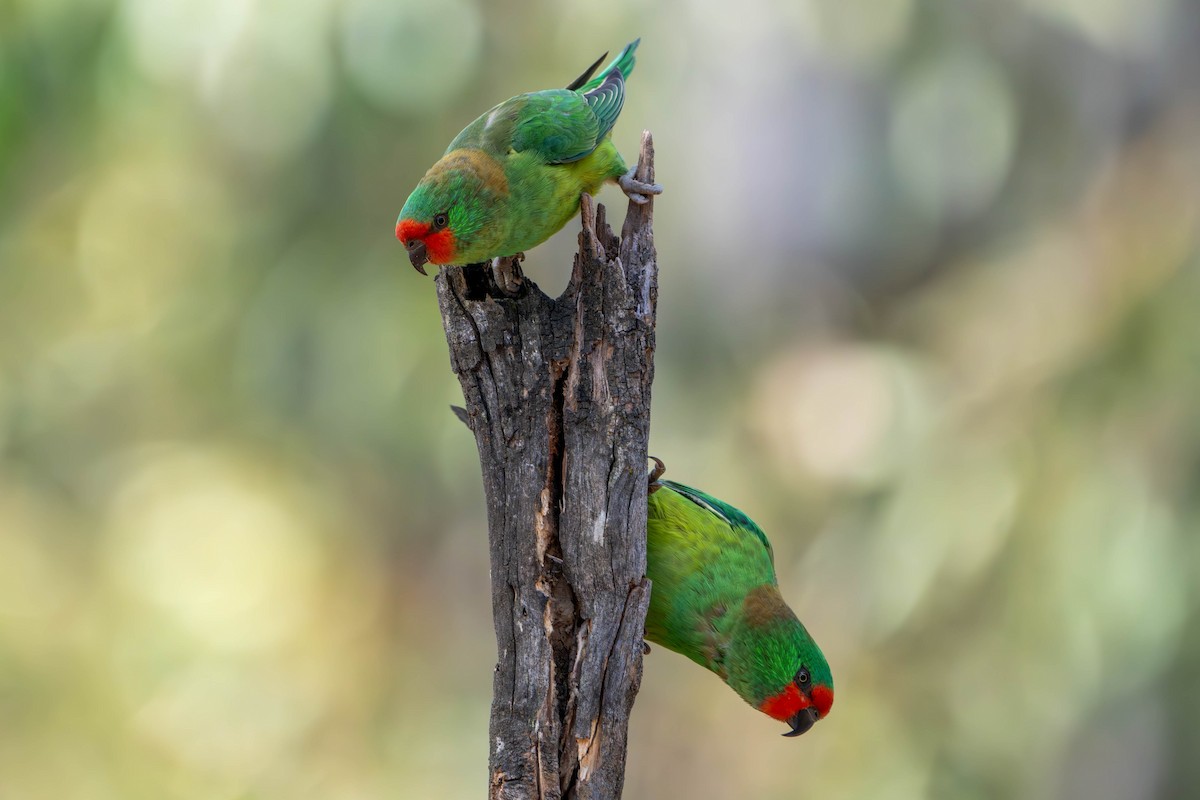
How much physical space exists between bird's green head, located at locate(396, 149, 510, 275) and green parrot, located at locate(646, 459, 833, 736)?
94 cm

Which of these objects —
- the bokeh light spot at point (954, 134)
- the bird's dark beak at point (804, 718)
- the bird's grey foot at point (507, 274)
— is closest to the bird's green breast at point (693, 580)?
the bird's dark beak at point (804, 718)

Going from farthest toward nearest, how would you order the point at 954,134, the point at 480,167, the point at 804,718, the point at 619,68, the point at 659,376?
1. the point at 659,376
2. the point at 954,134
3. the point at 619,68
4. the point at 804,718
5. the point at 480,167

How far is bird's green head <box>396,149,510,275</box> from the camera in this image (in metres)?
2.74

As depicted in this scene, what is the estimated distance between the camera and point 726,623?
3.13m

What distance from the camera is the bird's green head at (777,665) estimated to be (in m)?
3.12

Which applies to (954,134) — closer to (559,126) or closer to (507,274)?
(559,126)

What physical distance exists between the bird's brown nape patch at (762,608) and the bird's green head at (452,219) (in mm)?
1243

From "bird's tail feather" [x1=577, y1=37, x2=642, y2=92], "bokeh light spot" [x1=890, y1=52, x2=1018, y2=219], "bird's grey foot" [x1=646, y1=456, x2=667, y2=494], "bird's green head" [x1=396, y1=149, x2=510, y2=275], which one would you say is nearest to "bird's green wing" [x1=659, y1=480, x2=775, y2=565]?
"bird's grey foot" [x1=646, y1=456, x2=667, y2=494]

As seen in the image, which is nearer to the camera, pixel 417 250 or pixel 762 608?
pixel 417 250

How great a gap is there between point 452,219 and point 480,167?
0.20 m

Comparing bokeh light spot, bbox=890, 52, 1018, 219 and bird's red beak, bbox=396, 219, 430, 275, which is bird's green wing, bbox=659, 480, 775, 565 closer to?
bird's red beak, bbox=396, 219, 430, 275

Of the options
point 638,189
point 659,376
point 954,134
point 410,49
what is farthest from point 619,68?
point 954,134

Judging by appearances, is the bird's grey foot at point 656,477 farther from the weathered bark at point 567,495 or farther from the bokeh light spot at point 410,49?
the bokeh light spot at point 410,49

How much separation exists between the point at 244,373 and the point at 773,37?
4.95m
